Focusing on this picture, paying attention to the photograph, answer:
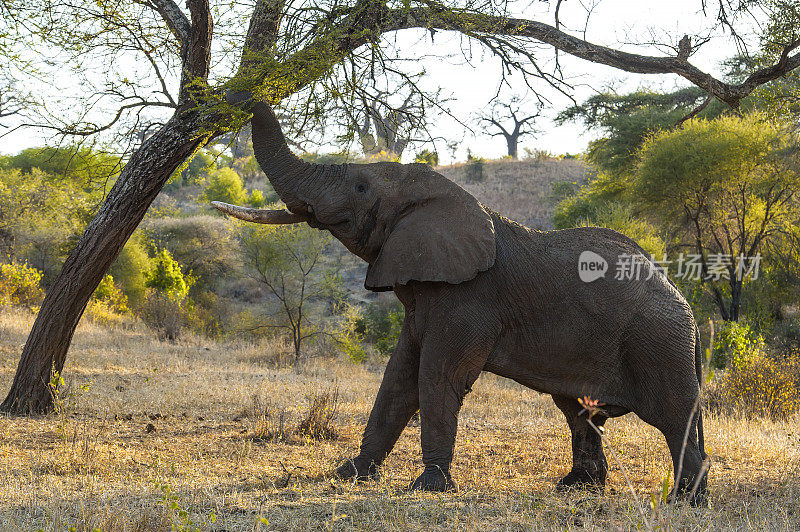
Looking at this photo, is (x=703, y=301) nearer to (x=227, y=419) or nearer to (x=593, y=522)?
(x=227, y=419)

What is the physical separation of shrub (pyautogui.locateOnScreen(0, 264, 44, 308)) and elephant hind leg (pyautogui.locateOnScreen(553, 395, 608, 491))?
1781cm

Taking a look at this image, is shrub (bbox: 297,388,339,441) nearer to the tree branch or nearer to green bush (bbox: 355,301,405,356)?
Result: the tree branch

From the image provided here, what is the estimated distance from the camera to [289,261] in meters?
21.1

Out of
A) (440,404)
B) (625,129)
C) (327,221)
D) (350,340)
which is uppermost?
(625,129)

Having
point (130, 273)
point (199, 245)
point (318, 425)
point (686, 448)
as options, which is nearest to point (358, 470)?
point (318, 425)

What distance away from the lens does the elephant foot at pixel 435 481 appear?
5.86m

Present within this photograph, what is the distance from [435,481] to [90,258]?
17.2 ft

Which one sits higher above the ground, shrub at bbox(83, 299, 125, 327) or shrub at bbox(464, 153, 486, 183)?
shrub at bbox(464, 153, 486, 183)

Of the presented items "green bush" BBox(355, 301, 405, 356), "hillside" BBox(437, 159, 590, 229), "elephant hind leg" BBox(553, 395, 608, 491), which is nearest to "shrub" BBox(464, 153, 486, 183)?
"hillside" BBox(437, 159, 590, 229)

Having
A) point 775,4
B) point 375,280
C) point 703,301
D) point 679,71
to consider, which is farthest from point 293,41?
point 703,301

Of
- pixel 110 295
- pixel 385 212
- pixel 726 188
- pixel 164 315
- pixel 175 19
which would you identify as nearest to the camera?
pixel 385 212

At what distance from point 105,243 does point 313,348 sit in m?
12.5

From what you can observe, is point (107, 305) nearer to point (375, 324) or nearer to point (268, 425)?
point (375, 324)

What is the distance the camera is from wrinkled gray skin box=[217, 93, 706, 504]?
592 centimetres
